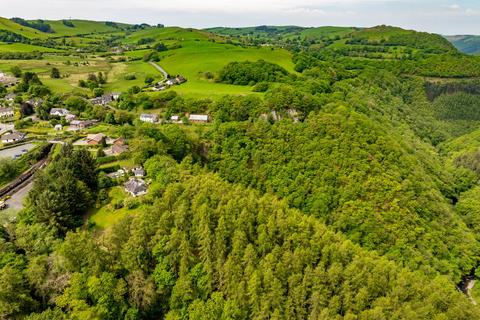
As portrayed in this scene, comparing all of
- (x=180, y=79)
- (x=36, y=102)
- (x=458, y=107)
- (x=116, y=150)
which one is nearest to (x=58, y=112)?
(x=36, y=102)

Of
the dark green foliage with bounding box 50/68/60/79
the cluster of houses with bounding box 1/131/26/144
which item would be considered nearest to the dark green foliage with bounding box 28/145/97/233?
the cluster of houses with bounding box 1/131/26/144

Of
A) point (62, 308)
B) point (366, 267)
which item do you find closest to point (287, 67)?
point (366, 267)

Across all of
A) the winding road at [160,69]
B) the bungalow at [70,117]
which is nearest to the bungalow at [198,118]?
the bungalow at [70,117]

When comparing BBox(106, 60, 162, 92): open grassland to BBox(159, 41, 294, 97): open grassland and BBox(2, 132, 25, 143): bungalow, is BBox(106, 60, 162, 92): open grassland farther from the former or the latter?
BBox(2, 132, 25, 143): bungalow

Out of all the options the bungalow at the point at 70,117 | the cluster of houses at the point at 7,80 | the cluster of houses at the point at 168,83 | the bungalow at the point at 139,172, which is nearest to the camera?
the bungalow at the point at 139,172

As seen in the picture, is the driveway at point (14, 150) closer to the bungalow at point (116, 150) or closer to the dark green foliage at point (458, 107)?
the bungalow at point (116, 150)

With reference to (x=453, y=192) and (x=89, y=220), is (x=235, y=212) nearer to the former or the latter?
(x=89, y=220)
